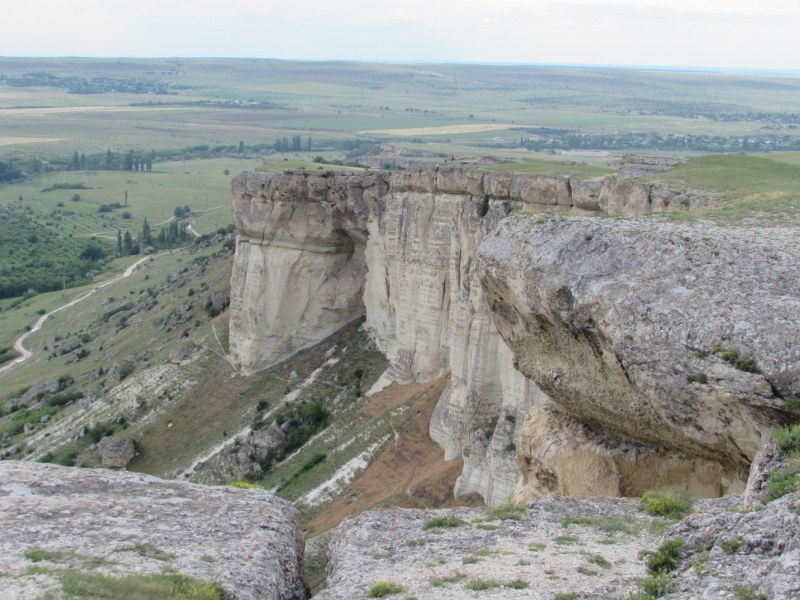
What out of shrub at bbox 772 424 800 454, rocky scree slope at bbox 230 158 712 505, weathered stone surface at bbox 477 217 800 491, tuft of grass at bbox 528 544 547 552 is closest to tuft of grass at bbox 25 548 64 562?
tuft of grass at bbox 528 544 547 552

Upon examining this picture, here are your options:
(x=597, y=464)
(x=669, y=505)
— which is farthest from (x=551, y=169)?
(x=669, y=505)

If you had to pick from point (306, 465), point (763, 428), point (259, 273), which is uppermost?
point (763, 428)

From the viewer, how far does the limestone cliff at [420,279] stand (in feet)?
104

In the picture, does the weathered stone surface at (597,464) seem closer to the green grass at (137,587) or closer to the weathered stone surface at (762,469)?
the weathered stone surface at (762,469)

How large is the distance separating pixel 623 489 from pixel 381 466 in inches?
859

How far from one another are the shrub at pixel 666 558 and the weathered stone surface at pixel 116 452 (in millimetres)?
43515

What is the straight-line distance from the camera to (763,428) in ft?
45.0

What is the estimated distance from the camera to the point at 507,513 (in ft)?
55.6

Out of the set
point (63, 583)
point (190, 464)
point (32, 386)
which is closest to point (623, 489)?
point (63, 583)

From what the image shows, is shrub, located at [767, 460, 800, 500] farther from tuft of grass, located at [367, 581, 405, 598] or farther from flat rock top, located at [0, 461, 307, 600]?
flat rock top, located at [0, 461, 307, 600]

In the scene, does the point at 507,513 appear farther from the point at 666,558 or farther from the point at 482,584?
the point at 666,558

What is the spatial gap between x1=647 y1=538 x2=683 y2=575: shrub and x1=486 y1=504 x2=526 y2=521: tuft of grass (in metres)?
4.71

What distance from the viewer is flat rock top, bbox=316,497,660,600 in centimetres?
1292

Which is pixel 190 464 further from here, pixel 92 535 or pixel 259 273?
pixel 92 535
